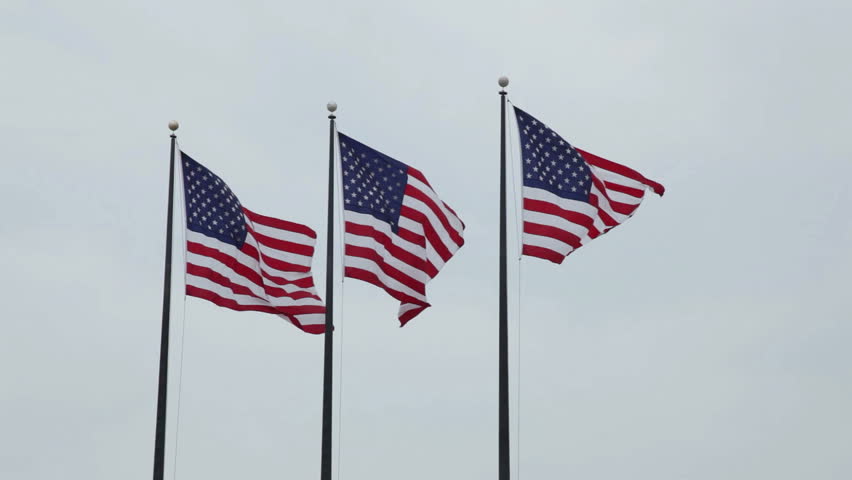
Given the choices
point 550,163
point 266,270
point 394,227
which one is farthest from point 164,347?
point 550,163

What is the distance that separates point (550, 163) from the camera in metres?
23.8

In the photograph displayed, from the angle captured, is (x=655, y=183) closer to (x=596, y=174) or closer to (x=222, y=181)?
(x=596, y=174)

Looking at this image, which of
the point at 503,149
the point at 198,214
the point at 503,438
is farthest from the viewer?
the point at 198,214

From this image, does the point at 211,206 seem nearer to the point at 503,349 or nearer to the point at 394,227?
the point at 394,227

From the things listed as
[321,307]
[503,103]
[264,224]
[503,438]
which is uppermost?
[503,103]

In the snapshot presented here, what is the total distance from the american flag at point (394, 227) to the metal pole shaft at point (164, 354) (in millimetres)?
3371

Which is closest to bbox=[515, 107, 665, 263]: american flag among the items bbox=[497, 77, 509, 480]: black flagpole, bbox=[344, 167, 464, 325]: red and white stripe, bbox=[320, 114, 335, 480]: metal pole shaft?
bbox=[497, 77, 509, 480]: black flagpole

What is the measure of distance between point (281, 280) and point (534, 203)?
522cm

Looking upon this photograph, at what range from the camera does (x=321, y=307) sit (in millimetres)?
25469

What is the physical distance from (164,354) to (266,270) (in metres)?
2.53

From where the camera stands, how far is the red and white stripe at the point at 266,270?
2488 centimetres

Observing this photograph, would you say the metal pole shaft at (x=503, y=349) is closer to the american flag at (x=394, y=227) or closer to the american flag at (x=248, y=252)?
the american flag at (x=394, y=227)

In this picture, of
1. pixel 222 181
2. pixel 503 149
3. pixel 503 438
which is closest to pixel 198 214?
pixel 222 181

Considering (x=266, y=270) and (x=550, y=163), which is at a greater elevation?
(x=550, y=163)
